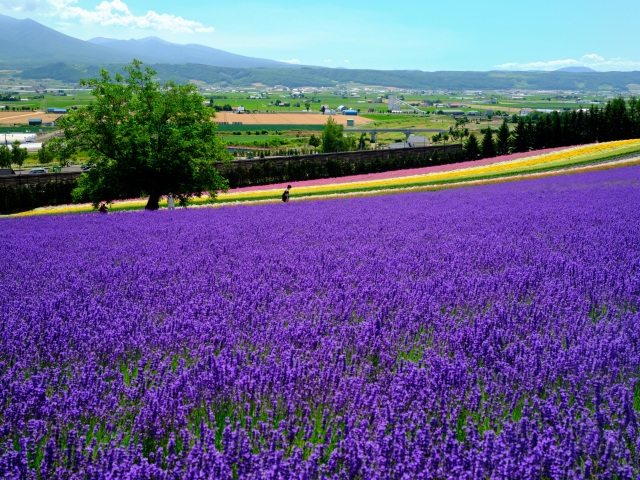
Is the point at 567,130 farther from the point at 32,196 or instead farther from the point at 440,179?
the point at 32,196

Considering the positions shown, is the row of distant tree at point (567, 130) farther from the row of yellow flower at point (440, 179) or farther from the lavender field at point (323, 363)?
the lavender field at point (323, 363)

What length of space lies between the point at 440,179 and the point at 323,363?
34818mm

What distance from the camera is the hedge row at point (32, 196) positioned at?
139ft

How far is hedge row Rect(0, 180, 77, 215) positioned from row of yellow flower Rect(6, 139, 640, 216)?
3.02m

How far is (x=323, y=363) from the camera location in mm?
5043

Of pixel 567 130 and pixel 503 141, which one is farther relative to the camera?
pixel 503 141

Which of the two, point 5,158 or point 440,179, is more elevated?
point 440,179

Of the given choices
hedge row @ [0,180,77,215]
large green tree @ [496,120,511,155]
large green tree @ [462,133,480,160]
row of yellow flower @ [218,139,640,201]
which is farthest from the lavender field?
large green tree @ [496,120,511,155]

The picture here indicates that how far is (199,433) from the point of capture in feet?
13.0

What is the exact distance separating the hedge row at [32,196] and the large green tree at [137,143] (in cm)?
1576

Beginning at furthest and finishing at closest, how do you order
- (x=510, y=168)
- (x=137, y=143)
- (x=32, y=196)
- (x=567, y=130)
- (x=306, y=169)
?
(x=567, y=130) → (x=306, y=169) → (x=32, y=196) → (x=510, y=168) → (x=137, y=143)

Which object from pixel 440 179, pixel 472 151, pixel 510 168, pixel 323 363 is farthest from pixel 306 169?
pixel 323 363

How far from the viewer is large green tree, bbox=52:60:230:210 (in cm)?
2848

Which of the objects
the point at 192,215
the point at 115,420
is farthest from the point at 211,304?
the point at 192,215
